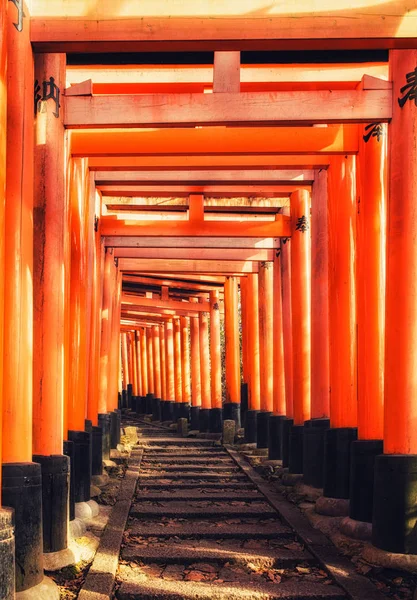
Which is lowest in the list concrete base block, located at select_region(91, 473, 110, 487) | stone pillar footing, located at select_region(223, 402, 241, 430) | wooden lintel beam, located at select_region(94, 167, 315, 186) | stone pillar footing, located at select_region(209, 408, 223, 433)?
concrete base block, located at select_region(91, 473, 110, 487)

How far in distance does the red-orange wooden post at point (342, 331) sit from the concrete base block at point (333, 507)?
2.9 inches

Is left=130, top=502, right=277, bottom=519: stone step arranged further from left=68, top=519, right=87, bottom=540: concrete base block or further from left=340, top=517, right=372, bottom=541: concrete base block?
left=340, top=517, right=372, bottom=541: concrete base block

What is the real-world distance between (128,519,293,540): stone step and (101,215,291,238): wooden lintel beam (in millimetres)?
4721

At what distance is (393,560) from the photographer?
667cm

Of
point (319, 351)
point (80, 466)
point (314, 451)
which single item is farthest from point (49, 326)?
point (314, 451)

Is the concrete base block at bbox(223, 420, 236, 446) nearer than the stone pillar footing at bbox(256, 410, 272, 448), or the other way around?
the stone pillar footing at bbox(256, 410, 272, 448)

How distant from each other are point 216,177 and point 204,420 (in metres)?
12.9

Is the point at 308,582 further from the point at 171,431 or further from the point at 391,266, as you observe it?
the point at 171,431

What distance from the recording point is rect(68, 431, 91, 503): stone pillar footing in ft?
28.7

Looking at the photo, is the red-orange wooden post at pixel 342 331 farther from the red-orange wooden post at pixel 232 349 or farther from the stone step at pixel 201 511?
the red-orange wooden post at pixel 232 349

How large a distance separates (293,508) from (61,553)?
372cm

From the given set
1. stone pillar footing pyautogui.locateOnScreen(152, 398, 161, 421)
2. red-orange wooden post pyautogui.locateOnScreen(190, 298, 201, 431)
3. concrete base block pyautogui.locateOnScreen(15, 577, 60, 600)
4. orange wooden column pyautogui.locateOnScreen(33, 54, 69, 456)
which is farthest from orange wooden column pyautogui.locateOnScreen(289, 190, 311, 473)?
stone pillar footing pyautogui.locateOnScreen(152, 398, 161, 421)

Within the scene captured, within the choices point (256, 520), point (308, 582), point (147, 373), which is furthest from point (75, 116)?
point (147, 373)

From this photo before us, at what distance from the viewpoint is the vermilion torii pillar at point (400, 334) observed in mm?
6762
